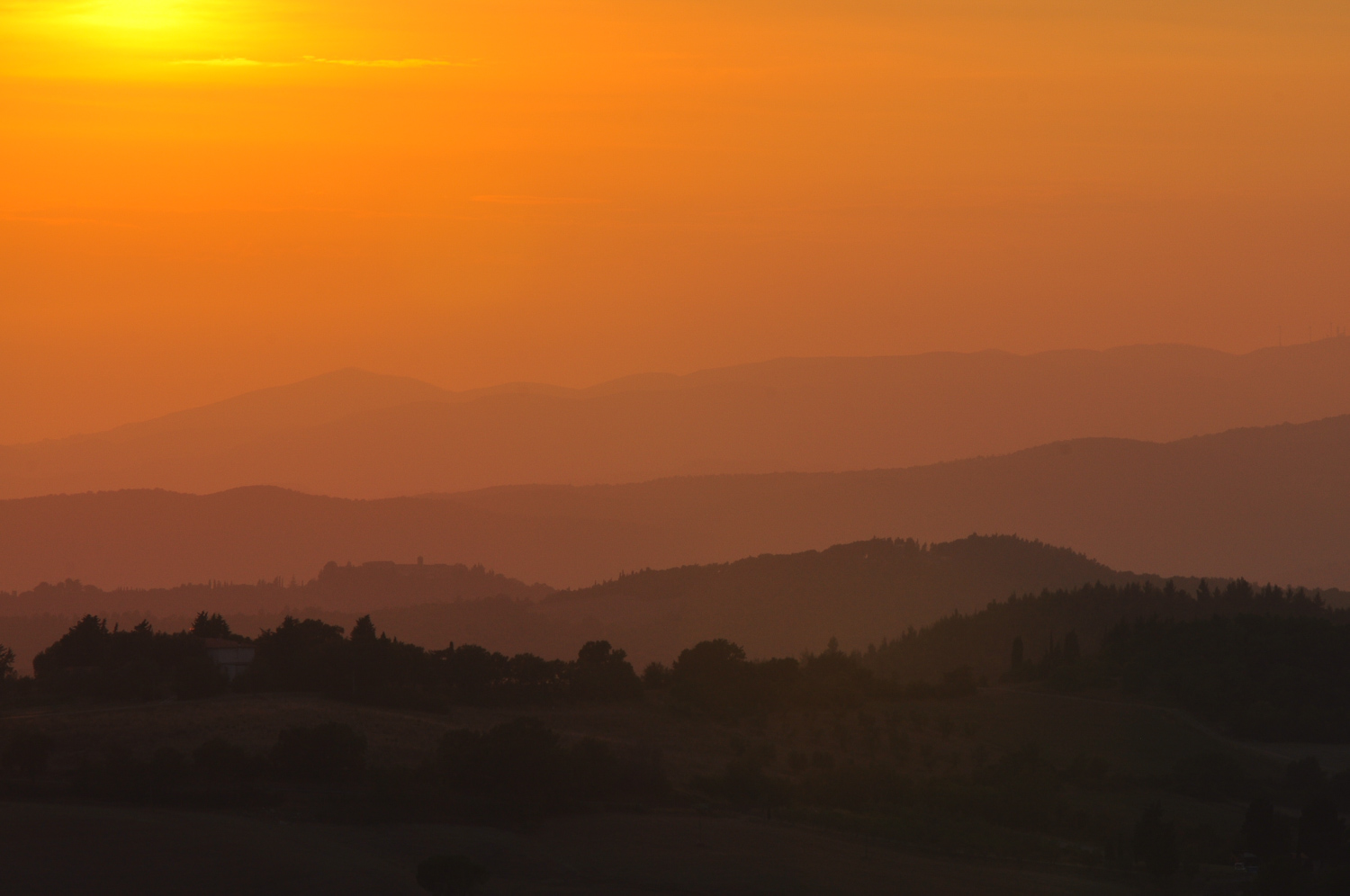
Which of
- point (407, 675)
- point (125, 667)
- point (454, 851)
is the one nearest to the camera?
point (454, 851)

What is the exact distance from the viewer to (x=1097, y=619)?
196 m

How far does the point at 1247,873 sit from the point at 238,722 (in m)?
53.2

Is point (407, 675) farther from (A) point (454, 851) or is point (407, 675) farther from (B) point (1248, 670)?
(B) point (1248, 670)

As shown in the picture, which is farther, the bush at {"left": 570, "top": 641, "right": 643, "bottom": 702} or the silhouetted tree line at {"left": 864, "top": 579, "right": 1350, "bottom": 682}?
the silhouetted tree line at {"left": 864, "top": 579, "right": 1350, "bottom": 682}

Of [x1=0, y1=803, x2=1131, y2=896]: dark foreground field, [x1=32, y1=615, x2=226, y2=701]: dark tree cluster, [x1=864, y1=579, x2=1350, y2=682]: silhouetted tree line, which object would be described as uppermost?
[x1=864, y1=579, x2=1350, y2=682]: silhouetted tree line

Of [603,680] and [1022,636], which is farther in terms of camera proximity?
[1022,636]

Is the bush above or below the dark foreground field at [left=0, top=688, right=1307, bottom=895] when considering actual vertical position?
above

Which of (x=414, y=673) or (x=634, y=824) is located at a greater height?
(x=414, y=673)

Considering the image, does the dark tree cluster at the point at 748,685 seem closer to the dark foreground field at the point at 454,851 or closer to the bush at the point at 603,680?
the bush at the point at 603,680

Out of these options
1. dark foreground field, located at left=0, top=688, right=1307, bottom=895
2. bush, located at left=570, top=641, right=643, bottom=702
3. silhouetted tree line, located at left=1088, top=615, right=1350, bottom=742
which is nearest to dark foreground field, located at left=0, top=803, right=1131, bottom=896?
dark foreground field, located at left=0, top=688, right=1307, bottom=895

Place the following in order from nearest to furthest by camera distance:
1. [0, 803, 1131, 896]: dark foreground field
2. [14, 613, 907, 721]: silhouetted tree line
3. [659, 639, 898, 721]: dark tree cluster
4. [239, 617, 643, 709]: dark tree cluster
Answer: [0, 803, 1131, 896]: dark foreground field, [14, 613, 907, 721]: silhouetted tree line, [239, 617, 643, 709]: dark tree cluster, [659, 639, 898, 721]: dark tree cluster

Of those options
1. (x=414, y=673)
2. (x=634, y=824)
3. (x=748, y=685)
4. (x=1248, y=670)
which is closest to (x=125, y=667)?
(x=414, y=673)

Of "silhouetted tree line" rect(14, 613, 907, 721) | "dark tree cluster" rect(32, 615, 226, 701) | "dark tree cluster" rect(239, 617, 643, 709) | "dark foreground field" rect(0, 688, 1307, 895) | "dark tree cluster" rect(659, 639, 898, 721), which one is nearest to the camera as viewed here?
"dark foreground field" rect(0, 688, 1307, 895)

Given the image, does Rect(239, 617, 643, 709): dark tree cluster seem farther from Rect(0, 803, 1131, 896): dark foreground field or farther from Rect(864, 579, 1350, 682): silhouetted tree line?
Rect(864, 579, 1350, 682): silhouetted tree line
